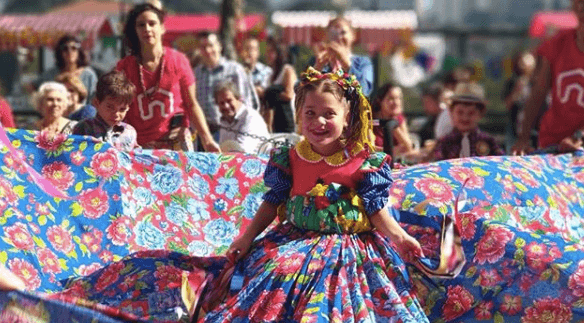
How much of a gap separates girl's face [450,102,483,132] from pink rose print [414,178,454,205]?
2.49m

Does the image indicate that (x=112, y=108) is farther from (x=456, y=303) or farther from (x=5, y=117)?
(x=456, y=303)

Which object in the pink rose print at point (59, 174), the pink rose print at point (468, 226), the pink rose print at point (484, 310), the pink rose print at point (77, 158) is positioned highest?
the pink rose print at point (77, 158)

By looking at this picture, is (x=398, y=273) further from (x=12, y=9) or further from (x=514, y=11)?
(x=514, y=11)

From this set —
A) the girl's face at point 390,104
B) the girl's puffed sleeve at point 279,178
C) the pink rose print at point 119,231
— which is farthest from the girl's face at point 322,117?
the girl's face at point 390,104

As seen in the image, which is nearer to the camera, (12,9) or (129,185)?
(129,185)

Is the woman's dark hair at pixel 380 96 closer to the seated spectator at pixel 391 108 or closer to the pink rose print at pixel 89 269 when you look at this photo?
the seated spectator at pixel 391 108

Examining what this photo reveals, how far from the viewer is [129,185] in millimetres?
5914

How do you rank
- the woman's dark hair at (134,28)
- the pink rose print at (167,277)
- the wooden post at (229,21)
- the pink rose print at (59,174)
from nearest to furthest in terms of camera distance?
the pink rose print at (167,277)
the pink rose print at (59,174)
the woman's dark hair at (134,28)
the wooden post at (229,21)

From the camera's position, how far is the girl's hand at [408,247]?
15.7ft

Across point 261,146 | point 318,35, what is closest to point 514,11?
point 318,35

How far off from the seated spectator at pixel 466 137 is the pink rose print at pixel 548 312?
2.63 metres

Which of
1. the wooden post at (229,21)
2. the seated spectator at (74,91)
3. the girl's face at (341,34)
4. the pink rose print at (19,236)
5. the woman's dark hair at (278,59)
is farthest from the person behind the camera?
the wooden post at (229,21)

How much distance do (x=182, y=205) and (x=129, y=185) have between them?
0.28 m

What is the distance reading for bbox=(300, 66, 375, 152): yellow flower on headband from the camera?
196 inches
